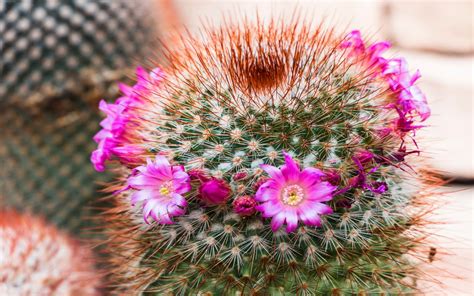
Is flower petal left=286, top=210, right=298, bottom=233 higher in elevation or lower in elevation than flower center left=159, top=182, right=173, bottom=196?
lower

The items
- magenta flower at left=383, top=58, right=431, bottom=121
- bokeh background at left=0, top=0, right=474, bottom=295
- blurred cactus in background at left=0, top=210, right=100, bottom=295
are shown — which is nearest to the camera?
magenta flower at left=383, top=58, right=431, bottom=121

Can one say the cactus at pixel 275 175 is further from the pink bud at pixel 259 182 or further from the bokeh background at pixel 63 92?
the bokeh background at pixel 63 92

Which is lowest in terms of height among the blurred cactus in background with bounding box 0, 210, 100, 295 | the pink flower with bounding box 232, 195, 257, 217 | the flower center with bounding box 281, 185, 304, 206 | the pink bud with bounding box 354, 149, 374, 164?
the blurred cactus in background with bounding box 0, 210, 100, 295

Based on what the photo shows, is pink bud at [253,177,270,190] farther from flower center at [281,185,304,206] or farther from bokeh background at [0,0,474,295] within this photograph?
bokeh background at [0,0,474,295]

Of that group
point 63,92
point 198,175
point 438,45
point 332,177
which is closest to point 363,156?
point 332,177

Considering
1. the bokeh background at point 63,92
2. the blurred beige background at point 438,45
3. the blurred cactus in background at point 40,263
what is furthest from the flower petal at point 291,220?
the blurred beige background at point 438,45

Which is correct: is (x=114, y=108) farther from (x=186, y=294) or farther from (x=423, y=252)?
(x=423, y=252)

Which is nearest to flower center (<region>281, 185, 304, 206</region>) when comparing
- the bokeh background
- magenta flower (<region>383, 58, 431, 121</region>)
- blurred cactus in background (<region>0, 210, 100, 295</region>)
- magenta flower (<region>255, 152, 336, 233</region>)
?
magenta flower (<region>255, 152, 336, 233</region>)
